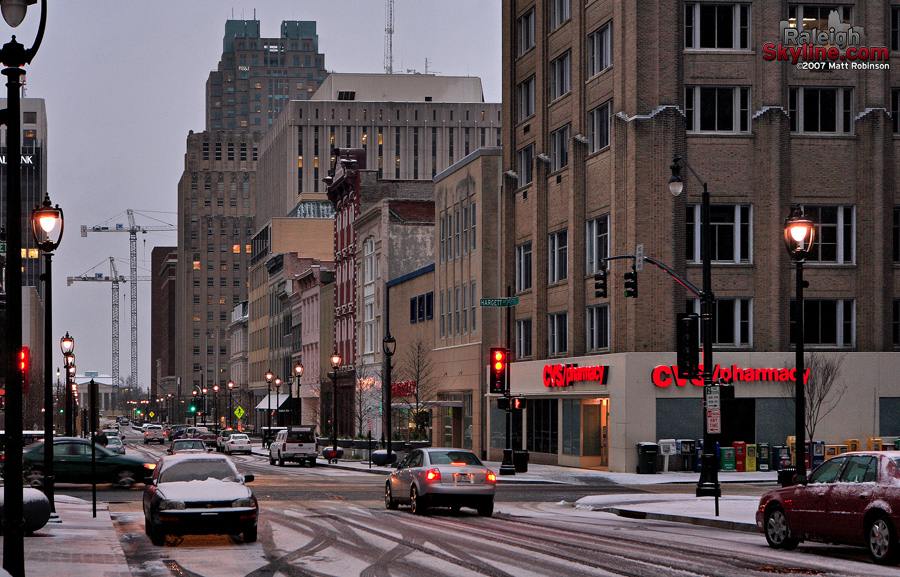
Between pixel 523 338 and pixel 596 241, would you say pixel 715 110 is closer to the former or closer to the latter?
pixel 596 241

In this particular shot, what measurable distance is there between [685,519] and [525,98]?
3770 cm

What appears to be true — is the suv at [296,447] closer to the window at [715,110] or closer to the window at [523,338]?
the window at [523,338]

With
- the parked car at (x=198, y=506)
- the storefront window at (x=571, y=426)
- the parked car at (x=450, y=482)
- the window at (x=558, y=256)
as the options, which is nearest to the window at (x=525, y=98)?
the window at (x=558, y=256)

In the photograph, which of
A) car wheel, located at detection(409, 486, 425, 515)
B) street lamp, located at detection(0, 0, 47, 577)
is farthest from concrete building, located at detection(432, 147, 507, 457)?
street lamp, located at detection(0, 0, 47, 577)

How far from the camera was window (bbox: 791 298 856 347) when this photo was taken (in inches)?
1887

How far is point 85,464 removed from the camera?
37.9 m

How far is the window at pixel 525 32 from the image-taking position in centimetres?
5972

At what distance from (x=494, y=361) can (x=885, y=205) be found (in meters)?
17.3

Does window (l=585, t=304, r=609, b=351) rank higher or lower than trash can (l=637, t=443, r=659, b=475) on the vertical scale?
higher

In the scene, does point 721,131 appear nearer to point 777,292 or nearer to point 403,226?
point 777,292

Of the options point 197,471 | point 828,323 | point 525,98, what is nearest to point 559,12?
point 525,98

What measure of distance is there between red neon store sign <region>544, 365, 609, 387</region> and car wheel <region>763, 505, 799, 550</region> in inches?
1091

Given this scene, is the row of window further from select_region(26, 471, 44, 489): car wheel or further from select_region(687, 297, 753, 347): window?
select_region(26, 471, 44, 489): car wheel

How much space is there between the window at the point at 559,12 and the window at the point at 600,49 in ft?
10.3
